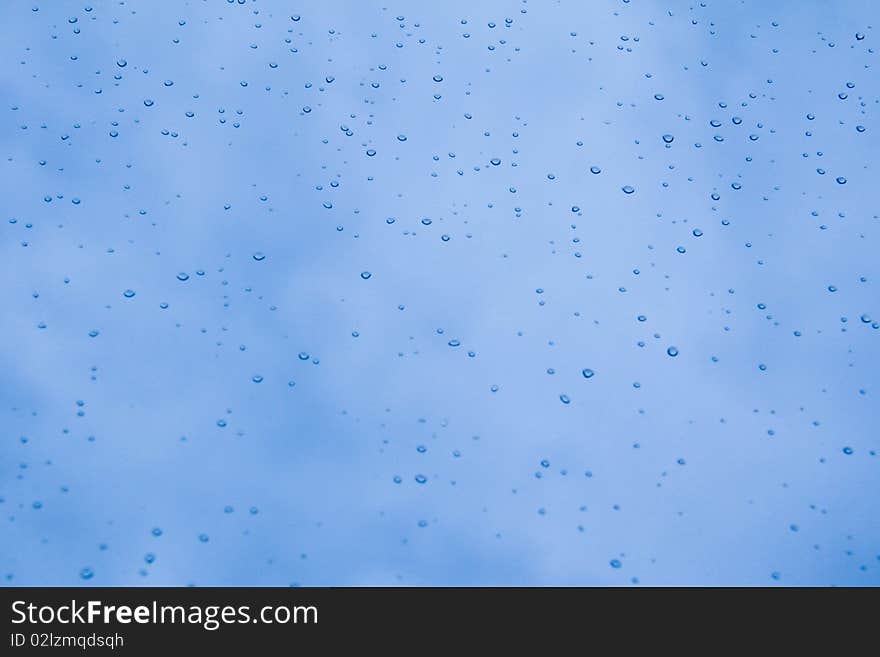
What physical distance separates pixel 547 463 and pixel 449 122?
1964 millimetres

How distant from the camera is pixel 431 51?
423cm

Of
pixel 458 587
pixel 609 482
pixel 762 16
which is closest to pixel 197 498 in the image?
pixel 458 587

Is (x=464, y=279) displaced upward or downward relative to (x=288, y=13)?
downward

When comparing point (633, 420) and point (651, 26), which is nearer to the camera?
point (633, 420)

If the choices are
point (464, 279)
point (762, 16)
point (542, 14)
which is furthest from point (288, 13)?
point (762, 16)
